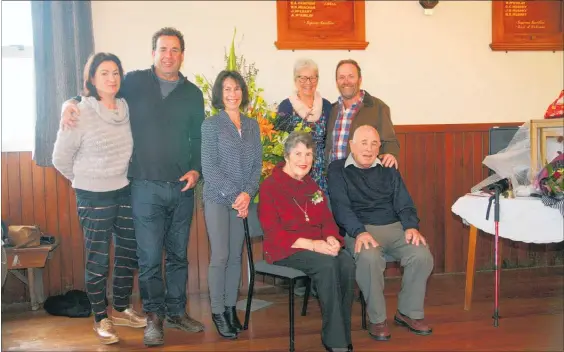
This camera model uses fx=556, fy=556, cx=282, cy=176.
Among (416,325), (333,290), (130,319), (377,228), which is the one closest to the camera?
(333,290)

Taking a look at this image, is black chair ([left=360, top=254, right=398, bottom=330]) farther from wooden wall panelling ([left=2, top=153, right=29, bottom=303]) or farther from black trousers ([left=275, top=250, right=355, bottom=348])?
wooden wall panelling ([left=2, top=153, right=29, bottom=303])

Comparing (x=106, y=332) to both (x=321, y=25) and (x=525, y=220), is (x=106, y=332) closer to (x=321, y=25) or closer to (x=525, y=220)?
(x=525, y=220)

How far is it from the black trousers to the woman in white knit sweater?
103 centimetres

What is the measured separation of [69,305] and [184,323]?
0.90m

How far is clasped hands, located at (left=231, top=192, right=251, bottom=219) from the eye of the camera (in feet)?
9.68

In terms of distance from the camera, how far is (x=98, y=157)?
9.30ft

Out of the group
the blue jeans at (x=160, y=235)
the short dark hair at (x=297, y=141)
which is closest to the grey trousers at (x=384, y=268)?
the short dark hair at (x=297, y=141)

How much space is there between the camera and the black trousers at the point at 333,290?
108 inches

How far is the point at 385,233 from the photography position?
3154 millimetres

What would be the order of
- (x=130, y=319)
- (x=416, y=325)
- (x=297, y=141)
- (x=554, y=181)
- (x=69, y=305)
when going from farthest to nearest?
(x=69, y=305)
(x=130, y=319)
(x=416, y=325)
(x=297, y=141)
(x=554, y=181)

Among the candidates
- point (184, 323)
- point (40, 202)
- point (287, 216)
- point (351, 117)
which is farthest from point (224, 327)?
point (40, 202)

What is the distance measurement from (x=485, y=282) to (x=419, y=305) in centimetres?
129

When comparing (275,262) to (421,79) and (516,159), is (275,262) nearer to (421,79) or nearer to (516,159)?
(516,159)

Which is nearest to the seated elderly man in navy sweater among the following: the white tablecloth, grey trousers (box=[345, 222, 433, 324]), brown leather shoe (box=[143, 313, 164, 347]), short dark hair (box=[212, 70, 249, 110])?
grey trousers (box=[345, 222, 433, 324])
